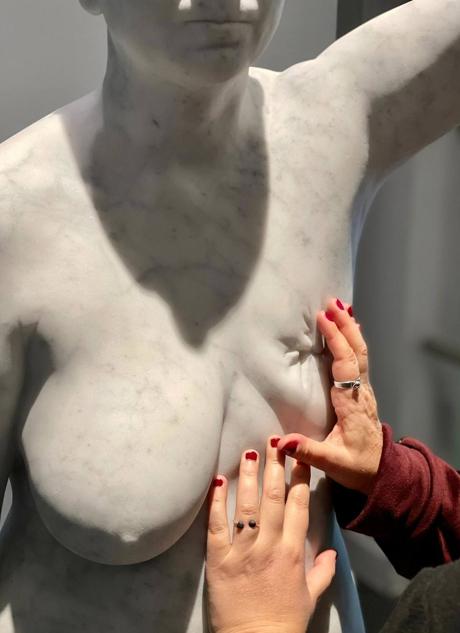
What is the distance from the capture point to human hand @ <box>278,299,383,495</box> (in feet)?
3.01

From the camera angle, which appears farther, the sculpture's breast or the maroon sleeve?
the maroon sleeve

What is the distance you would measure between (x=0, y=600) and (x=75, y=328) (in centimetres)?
27

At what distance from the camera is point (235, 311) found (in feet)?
2.92

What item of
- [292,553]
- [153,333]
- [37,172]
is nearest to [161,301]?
[153,333]

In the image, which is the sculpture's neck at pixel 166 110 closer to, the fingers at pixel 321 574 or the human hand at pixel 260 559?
the human hand at pixel 260 559

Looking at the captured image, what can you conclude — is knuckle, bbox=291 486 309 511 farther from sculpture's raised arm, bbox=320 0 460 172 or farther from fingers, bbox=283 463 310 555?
sculpture's raised arm, bbox=320 0 460 172

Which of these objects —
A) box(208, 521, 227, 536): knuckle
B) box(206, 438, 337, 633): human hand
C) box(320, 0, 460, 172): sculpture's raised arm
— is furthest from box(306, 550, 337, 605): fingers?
box(320, 0, 460, 172): sculpture's raised arm

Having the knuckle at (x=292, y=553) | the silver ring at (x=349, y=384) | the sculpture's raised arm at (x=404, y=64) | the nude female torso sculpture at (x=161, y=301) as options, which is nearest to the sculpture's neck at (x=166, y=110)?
the nude female torso sculpture at (x=161, y=301)

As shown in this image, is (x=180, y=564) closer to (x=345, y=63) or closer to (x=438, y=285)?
(x=345, y=63)

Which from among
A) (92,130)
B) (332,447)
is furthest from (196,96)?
(332,447)

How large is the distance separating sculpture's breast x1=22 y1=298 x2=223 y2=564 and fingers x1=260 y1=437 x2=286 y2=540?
2.5 inches

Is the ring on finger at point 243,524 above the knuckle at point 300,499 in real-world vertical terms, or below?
above

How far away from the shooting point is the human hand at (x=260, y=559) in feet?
2.83

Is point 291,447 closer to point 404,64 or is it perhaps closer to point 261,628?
point 261,628
